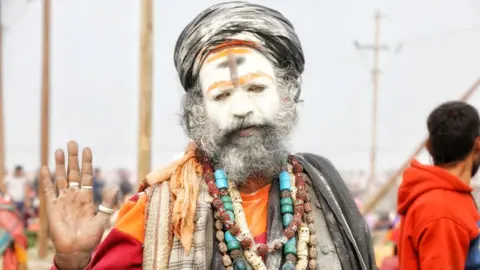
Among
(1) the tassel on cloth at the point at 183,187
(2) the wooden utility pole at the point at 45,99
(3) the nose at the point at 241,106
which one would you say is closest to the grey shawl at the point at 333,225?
(1) the tassel on cloth at the point at 183,187

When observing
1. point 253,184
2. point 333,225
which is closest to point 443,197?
point 333,225

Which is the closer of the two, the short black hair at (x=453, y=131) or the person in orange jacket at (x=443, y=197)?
the person in orange jacket at (x=443, y=197)

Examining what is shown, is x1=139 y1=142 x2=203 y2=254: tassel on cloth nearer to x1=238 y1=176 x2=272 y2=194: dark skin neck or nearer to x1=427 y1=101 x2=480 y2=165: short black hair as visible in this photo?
x1=238 y1=176 x2=272 y2=194: dark skin neck

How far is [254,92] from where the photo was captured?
299cm

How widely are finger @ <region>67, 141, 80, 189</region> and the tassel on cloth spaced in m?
0.27

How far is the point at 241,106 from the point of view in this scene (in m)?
2.94

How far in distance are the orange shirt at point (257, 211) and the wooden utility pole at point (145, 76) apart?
20.1 ft

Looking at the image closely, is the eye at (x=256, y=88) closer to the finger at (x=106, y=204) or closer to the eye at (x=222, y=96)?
the eye at (x=222, y=96)

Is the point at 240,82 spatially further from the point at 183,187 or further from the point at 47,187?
the point at 47,187

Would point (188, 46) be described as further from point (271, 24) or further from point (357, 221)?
point (357, 221)

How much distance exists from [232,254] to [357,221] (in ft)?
1.66

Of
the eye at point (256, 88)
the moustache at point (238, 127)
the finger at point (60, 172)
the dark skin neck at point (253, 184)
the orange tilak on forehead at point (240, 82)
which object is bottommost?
the dark skin neck at point (253, 184)

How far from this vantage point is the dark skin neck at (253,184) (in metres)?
3.07

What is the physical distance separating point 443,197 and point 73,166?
5.61 feet
